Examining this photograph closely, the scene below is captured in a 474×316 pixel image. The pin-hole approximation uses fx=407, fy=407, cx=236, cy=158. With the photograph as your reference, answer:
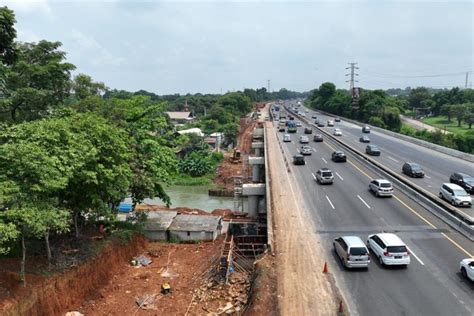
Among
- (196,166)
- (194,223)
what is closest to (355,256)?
(194,223)

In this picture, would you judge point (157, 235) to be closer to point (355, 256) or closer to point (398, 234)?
point (355, 256)

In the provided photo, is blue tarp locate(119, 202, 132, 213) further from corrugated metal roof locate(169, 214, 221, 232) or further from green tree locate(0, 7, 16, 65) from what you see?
green tree locate(0, 7, 16, 65)

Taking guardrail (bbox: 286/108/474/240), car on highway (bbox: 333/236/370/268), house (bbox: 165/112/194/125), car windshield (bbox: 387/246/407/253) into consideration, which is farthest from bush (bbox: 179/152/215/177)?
house (bbox: 165/112/194/125)

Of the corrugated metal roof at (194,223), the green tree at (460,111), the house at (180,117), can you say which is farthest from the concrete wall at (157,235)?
the green tree at (460,111)

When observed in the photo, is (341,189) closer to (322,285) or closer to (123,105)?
(322,285)

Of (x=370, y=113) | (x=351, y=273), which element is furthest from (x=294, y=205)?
(x=370, y=113)

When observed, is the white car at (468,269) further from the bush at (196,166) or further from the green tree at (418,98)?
the green tree at (418,98)
